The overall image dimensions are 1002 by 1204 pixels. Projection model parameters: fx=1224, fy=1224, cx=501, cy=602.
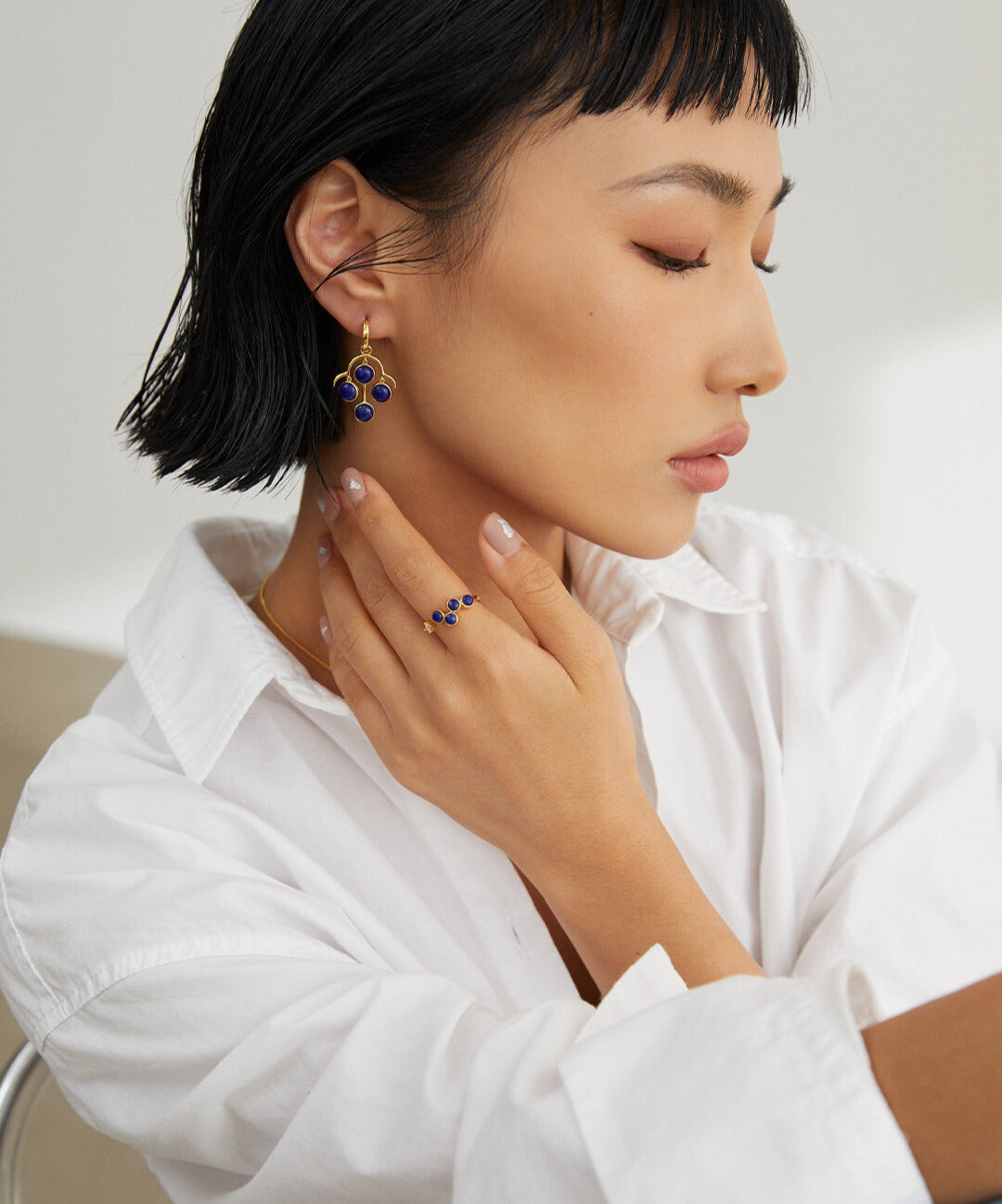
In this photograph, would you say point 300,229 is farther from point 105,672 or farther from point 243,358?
point 105,672

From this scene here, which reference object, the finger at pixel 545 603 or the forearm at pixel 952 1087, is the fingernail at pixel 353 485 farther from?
the forearm at pixel 952 1087

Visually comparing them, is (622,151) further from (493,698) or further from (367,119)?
(493,698)

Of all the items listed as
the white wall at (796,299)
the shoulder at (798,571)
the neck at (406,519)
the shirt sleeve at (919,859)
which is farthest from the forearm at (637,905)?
the white wall at (796,299)

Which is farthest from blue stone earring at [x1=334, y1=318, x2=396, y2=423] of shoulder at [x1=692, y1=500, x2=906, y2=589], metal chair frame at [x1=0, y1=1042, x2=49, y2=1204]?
metal chair frame at [x1=0, y1=1042, x2=49, y2=1204]

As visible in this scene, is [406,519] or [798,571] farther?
[798,571]

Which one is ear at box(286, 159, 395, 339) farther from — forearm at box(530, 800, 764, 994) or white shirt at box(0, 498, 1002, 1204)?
forearm at box(530, 800, 764, 994)

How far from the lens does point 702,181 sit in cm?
86

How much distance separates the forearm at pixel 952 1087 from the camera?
0.52 meters

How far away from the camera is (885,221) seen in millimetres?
1892

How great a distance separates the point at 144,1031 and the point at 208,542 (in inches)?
19.8

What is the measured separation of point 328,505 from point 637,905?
1.37 ft

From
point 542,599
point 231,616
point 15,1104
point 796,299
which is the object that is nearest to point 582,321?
point 542,599

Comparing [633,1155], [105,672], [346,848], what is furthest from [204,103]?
[633,1155]

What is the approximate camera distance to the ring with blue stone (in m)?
0.91
